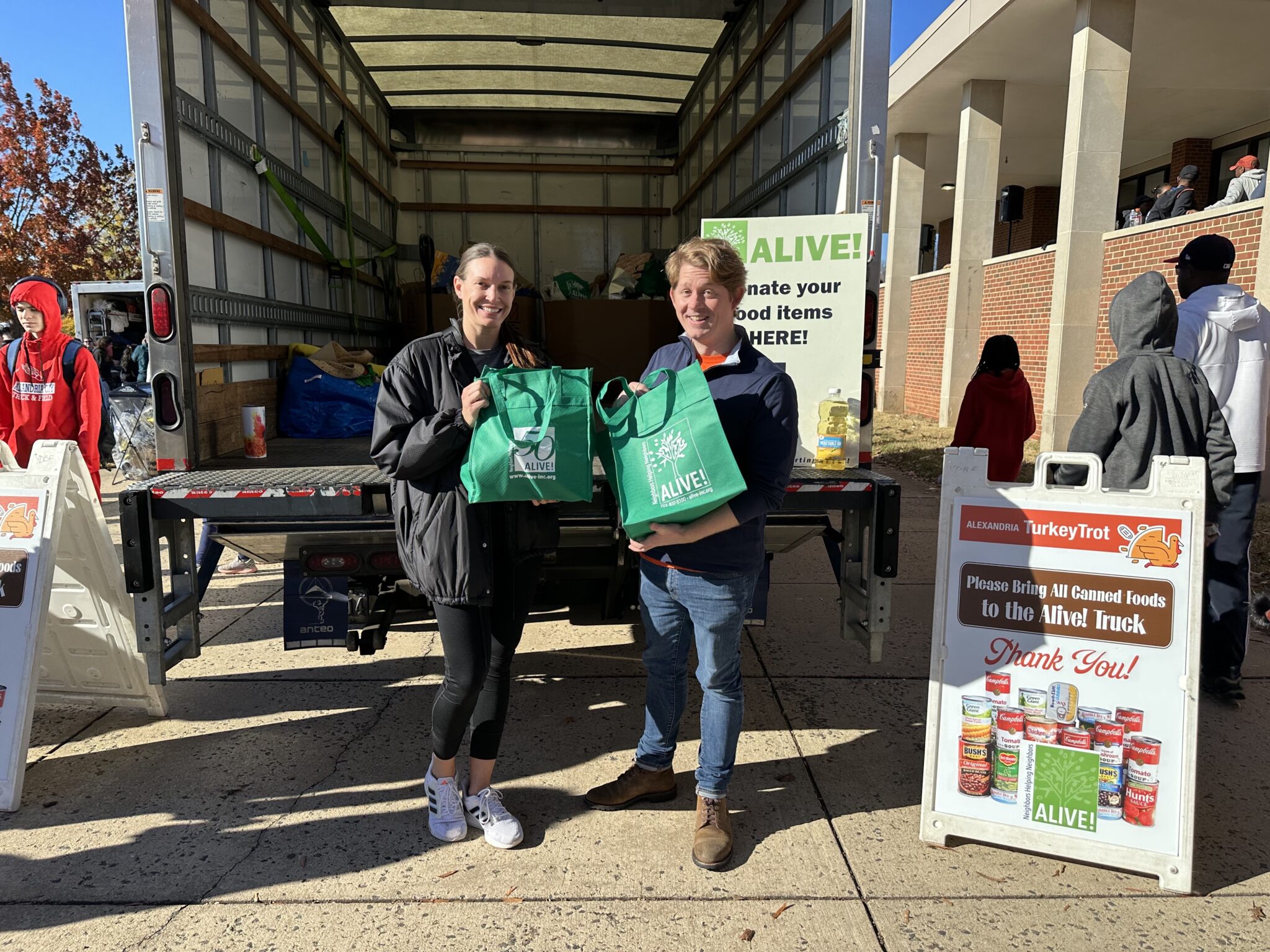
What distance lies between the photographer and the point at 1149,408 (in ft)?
10.4

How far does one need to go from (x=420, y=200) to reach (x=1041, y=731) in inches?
304

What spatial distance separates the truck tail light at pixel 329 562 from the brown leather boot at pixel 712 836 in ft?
5.33

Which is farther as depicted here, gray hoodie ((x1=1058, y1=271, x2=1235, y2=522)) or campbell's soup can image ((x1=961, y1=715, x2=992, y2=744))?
gray hoodie ((x1=1058, y1=271, x2=1235, y2=522))

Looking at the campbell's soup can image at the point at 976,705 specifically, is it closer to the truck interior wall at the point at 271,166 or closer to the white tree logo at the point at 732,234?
the white tree logo at the point at 732,234

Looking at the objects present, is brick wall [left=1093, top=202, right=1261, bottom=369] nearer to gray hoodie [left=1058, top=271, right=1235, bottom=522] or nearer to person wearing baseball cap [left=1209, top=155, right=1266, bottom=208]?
person wearing baseball cap [left=1209, top=155, right=1266, bottom=208]

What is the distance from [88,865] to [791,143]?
430 cm

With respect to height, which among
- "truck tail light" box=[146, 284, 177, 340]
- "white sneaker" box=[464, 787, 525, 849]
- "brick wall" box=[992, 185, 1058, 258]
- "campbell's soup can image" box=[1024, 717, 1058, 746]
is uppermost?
"brick wall" box=[992, 185, 1058, 258]

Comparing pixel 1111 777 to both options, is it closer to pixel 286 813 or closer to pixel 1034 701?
pixel 1034 701

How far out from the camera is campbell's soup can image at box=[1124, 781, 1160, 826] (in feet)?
7.89

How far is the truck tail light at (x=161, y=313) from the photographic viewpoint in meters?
3.28

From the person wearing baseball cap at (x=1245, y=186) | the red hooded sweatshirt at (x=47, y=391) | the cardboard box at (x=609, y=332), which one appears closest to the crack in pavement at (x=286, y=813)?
the red hooded sweatshirt at (x=47, y=391)

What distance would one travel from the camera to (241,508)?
2.97m

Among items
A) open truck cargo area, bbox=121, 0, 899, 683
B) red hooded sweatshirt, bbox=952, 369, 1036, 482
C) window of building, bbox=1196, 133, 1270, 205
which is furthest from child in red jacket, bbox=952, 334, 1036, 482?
window of building, bbox=1196, 133, 1270, 205

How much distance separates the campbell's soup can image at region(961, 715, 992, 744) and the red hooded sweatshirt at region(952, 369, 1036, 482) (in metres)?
2.84
